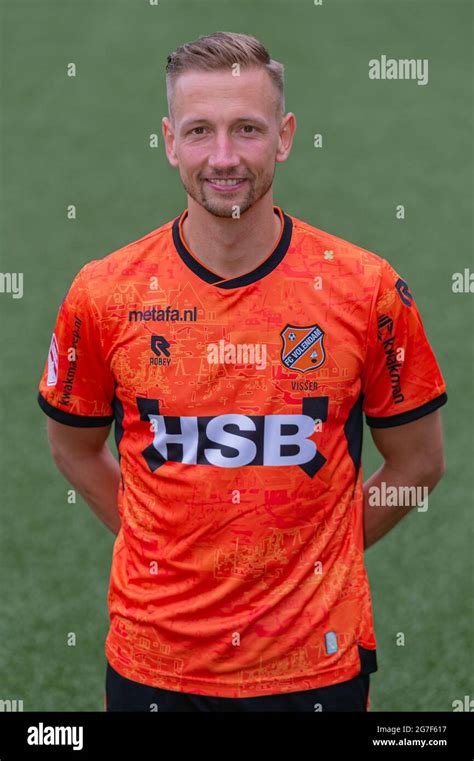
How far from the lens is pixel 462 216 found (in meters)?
13.8

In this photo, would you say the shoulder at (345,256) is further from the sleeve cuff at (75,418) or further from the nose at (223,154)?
the sleeve cuff at (75,418)

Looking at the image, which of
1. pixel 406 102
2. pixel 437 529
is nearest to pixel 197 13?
pixel 406 102

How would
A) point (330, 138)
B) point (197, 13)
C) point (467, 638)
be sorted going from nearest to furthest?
point (467, 638) → point (330, 138) → point (197, 13)

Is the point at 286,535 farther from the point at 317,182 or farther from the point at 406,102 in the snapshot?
the point at 406,102

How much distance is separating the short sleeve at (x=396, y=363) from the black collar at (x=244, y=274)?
0.31 metres

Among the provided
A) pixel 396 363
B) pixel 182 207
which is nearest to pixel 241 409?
pixel 396 363

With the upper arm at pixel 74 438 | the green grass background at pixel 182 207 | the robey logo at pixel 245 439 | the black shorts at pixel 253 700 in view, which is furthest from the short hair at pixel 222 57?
the green grass background at pixel 182 207

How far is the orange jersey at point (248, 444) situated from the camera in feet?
12.9

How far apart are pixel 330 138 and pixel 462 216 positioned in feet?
9.01

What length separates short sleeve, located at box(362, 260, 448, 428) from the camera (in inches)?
158

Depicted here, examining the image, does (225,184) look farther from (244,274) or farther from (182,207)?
(182,207)

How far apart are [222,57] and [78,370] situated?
106 cm

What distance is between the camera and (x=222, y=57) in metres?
3.90

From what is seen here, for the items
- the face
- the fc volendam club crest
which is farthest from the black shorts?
the face
